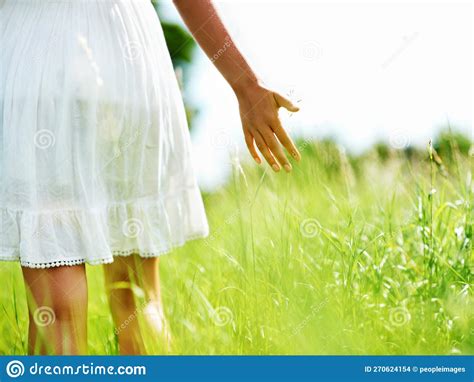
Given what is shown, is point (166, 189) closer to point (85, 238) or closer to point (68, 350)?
point (85, 238)

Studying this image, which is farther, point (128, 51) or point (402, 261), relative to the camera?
point (402, 261)

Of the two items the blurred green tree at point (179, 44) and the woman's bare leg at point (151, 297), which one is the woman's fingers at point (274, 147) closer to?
the woman's bare leg at point (151, 297)

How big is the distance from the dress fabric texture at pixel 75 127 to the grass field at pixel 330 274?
1.10 ft

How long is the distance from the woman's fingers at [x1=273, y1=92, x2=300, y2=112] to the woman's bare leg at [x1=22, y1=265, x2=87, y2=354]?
51 centimetres

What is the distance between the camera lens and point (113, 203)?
4.94 feet

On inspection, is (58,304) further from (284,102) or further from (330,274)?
(330,274)

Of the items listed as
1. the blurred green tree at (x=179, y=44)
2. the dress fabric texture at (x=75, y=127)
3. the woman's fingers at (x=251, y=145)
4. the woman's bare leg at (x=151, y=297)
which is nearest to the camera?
the dress fabric texture at (x=75, y=127)

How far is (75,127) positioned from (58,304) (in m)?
0.34

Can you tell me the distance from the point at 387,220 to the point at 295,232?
0.27 m

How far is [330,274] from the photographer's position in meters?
1.96

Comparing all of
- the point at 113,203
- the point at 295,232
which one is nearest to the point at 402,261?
the point at 295,232

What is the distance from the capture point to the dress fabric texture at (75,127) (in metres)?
1.39

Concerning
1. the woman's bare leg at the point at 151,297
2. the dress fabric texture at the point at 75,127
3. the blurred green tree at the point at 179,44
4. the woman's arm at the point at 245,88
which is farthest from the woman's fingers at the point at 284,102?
the blurred green tree at the point at 179,44
